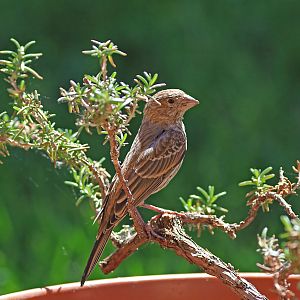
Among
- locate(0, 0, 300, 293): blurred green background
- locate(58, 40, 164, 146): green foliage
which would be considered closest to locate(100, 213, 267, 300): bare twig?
locate(58, 40, 164, 146): green foliage

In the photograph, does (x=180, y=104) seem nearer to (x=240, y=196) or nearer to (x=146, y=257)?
(x=146, y=257)

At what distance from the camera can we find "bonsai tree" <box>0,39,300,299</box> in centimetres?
234

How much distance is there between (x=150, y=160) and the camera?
12.7 ft

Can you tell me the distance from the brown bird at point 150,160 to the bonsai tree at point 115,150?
71mm

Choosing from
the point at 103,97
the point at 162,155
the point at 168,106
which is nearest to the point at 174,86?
the point at 168,106

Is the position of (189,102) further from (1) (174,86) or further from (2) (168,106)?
(1) (174,86)

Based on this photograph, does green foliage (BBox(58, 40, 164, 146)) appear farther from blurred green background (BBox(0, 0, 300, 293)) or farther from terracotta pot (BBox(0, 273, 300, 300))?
blurred green background (BBox(0, 0, 300, 293))

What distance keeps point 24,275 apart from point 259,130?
8.42 feet

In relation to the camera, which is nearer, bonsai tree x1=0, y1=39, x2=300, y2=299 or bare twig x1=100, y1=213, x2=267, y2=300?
bonsai tree x1=0, y1=39, x2=300, y2=299

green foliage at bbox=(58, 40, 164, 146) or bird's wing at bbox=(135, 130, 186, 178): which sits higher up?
green foliage at bbox=(58, 40, 164, 146)

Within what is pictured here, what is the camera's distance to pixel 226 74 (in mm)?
7254

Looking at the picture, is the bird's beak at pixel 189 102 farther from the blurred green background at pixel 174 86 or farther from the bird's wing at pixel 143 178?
the blurred green background at pixel 174 86

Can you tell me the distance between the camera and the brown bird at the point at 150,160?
3348mm

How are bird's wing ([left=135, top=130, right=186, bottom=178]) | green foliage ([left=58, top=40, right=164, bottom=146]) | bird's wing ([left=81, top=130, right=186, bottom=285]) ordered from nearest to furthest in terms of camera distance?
green foliage ([left=58, top=40, right=164, bottom=146]) → bird's wing ([left=81, top=130, right=186, bottom=285]) → bird's wing ([left=135, top=130, right=186, bottom=178])
